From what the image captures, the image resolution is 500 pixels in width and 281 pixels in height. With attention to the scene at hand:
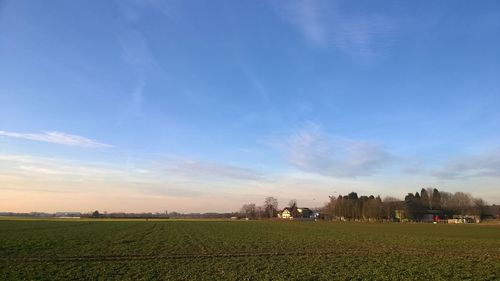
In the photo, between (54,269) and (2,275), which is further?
(54,269)

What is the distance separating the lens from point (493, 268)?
76.5 ft

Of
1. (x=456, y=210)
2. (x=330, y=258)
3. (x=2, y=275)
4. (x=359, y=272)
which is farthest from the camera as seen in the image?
(x=456, y=210)

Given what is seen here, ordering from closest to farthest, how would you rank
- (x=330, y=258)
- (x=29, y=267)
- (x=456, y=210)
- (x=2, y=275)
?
(x=2, y=275) → (x=29, y=267) → (x=330, y=258) → (x=456, y=210)

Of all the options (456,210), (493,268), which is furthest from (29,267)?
(456,210)

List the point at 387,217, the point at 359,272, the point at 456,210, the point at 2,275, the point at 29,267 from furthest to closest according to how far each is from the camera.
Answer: the point at 456,210, the point at 387,217, the point at 29,267, the point at 359,272, the point at 2,275

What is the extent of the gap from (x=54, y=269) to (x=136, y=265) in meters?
4.17

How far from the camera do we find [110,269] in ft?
73.6

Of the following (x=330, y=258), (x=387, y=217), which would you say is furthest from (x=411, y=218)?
(x=330, y=258)

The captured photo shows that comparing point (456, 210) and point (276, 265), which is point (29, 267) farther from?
point (456, 210)

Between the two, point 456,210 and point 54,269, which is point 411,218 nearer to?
point 456,210

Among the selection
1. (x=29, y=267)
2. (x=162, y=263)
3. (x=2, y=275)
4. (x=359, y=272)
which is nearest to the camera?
(x=2, y=275)

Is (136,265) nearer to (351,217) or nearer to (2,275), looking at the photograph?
(2,275)

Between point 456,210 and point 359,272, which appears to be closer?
point 359,272

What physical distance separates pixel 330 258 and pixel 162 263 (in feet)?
35.5
